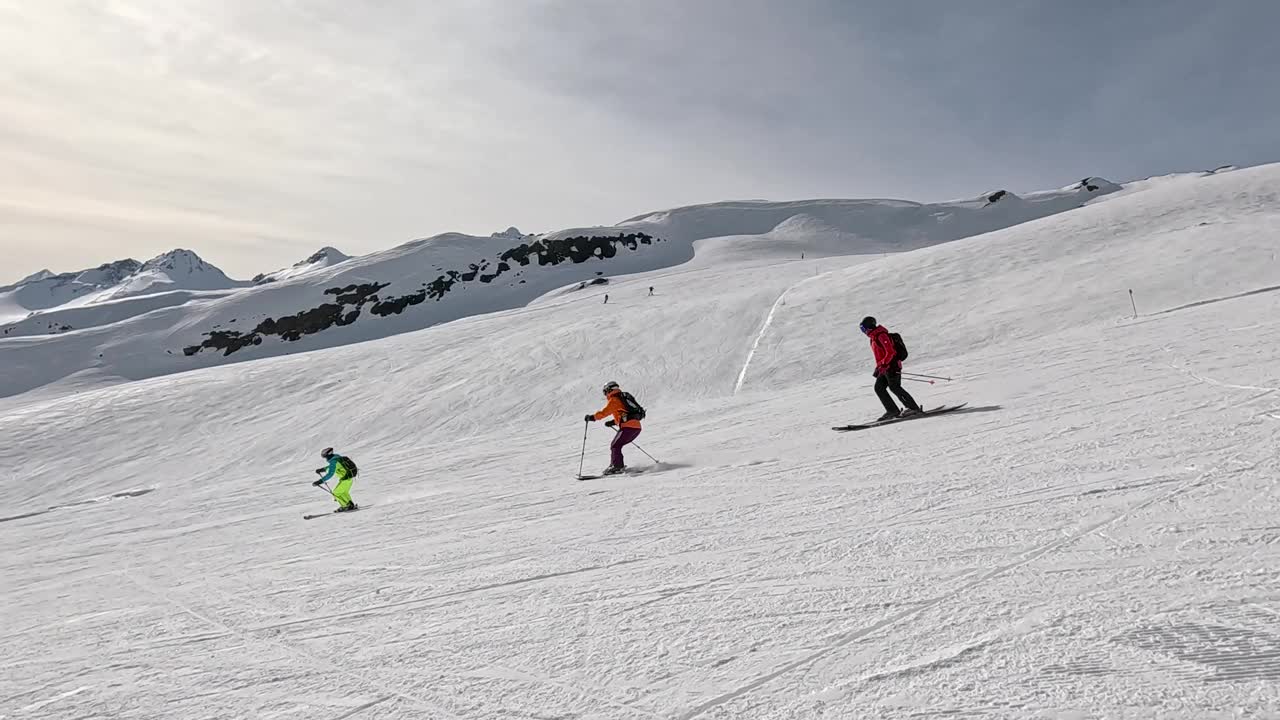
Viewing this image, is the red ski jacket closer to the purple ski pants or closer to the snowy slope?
the purple ski pants

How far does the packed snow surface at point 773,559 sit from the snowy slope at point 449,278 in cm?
5187

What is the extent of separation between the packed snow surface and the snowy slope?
5187 cm

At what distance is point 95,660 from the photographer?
5219 mm

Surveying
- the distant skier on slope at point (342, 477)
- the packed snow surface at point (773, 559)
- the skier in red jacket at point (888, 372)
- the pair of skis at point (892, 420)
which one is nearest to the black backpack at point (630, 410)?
the packed snow surface at point (773, 559)

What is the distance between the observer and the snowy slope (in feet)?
222

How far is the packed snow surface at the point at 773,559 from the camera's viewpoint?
3.48 metres

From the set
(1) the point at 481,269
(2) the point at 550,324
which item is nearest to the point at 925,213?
(1) the point at 481,269

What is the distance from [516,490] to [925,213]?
97.8 meters

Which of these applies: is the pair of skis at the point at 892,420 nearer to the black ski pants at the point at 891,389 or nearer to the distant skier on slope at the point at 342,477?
the black ski pants at the point at 891,389

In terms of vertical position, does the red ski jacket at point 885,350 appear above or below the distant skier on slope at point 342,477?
above

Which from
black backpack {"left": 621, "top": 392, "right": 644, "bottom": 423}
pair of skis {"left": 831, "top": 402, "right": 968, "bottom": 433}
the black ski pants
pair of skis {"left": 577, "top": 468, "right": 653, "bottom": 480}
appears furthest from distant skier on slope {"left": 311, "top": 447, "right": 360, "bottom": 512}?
the black ski pants

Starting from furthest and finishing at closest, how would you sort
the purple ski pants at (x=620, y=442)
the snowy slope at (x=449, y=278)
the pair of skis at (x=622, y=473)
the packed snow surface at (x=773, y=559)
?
the snowy slope at (x=449, y=278), the purple ski pants at (x=620, y=442), the pair of skis at (x=622, y=473), the packed snow surface at (x=773, y=559)

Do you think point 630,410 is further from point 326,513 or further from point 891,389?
point 326,513

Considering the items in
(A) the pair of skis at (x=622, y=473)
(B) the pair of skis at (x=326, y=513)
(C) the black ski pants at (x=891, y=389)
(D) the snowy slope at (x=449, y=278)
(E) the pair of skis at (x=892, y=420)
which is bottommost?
(B) the pair of skis at (x=326, y=513)
